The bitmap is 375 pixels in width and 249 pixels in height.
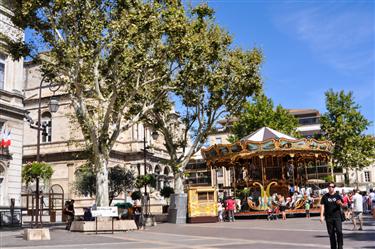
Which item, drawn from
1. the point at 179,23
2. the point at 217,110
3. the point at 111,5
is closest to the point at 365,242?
the point at 179,23

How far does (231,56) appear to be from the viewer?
2681 cm

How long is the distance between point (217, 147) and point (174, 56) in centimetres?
1057

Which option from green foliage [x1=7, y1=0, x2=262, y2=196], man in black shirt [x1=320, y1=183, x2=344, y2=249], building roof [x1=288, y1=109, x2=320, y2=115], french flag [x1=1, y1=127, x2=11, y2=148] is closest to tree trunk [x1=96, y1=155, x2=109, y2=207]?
green foliage [x1=7, y1=0, x2=262, y2=196]

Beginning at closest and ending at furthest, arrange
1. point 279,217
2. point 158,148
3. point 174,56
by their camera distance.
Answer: point 174,56 → point 279,217 → point 158,148

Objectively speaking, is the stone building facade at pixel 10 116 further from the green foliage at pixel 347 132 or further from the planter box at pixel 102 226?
the green foliage at pixel 347 132

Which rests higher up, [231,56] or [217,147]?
[231,56]

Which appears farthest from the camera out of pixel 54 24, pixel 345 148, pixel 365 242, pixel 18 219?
pixel 345 148

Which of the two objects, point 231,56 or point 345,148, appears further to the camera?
point 345,148

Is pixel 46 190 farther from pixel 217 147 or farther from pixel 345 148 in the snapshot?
pixel 345 148

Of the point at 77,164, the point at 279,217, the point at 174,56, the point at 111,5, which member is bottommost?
the point at 279,217

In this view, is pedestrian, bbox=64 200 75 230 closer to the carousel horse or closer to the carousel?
the carousel

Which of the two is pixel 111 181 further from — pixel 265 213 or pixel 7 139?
pixel 265 213

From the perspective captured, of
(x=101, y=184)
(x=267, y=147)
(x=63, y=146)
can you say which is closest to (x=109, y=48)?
(x=101, y=184)

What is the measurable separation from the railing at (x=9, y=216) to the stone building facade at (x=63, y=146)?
636 inches
